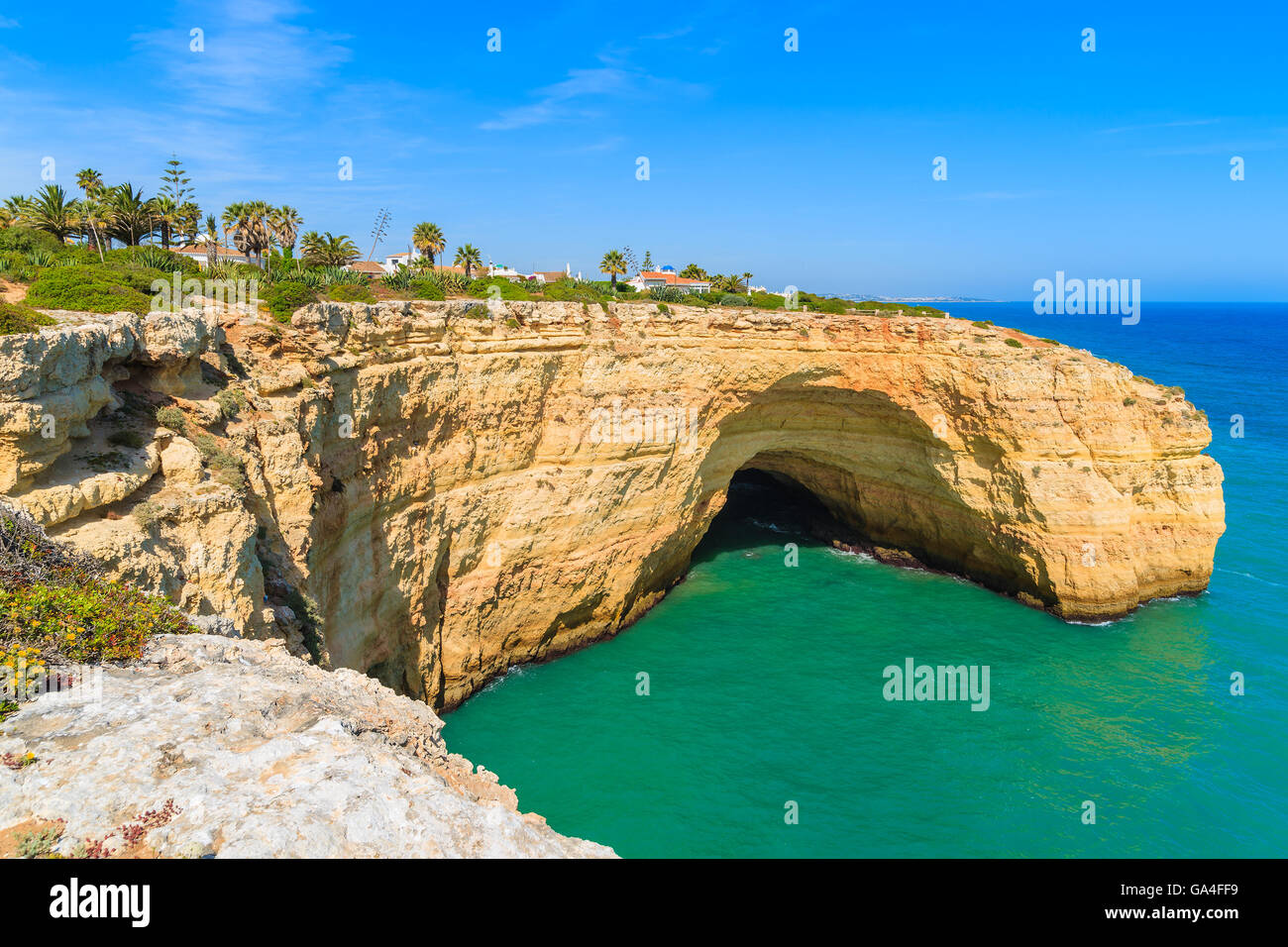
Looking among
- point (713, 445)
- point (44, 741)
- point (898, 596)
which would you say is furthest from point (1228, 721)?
point (44, 741)

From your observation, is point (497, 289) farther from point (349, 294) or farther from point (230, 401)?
point (230, 401)

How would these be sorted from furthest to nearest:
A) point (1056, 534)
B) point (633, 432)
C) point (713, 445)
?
point (713, 445)
point (1056, 534)
point (633, 432)

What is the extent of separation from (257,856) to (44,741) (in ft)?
7.73

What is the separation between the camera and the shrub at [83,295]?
15.1 meters

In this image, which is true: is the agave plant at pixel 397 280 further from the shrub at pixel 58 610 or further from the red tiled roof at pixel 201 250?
the shrub at pixel 58 610

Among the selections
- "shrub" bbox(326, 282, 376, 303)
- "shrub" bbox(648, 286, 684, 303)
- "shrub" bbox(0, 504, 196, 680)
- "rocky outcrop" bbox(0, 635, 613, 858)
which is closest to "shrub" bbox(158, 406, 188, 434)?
"shrub" bbox(0, 504, 196, 680)

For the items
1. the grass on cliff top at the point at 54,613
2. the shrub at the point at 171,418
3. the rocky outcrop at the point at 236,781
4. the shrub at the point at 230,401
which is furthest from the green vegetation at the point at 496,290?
the rocky outcrop at the point at 236,781

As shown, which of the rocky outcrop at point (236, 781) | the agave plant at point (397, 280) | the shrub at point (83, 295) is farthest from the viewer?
the agave plant at point (397, 280)

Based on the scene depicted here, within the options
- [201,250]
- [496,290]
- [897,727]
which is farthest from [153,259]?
[897,727]

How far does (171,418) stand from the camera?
12.4m

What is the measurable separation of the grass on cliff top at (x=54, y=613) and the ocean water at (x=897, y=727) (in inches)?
454

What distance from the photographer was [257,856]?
4.39 meters
